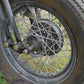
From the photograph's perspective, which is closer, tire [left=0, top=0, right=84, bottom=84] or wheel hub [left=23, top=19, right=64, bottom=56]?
tire [left=0, top=0, right=84, bottom=84]

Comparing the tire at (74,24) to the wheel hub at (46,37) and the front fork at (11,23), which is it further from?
the wheel hub at (46,37)

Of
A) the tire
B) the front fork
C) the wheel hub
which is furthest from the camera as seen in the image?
the wheel hub

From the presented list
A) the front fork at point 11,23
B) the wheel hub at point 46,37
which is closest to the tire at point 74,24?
the front fork at point 11,23

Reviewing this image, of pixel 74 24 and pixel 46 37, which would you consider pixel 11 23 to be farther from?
pixel 74 24

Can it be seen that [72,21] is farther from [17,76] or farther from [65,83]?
[17,76]

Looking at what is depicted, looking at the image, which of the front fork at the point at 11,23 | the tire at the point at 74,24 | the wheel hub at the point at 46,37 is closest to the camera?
the tire at the point at 74,24

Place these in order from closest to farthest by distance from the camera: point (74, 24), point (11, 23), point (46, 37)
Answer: point (74, 24) → point (11, 23) → point (46, 37)

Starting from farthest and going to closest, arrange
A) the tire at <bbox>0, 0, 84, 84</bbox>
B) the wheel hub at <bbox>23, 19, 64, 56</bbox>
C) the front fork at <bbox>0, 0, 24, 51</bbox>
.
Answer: the wheel hub at <bbox>23, 19, 64, 56</bbox> → the front fork at <bbox>0, 0, 24, 51</bbox> → the tire at <bbox>0, 0, 84, 84</bbox>

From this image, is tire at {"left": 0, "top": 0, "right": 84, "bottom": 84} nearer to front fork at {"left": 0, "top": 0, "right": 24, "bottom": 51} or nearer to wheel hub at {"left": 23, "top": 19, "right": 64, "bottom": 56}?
front fork at {"left": 0, "top": 0, "right": 24, "bottom": 51}

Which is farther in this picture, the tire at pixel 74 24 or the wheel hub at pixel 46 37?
the wheel hub at pixel 46 37

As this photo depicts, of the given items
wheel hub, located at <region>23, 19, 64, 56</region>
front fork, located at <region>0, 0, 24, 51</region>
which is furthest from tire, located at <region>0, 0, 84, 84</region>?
wheel hub, located at <region>23, 19, 64, 56</region>

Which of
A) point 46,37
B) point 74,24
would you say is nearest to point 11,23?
point 46,37

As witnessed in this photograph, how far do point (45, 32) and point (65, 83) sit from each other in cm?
47

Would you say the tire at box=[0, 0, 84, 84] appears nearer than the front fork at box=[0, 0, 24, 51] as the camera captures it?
Yes
